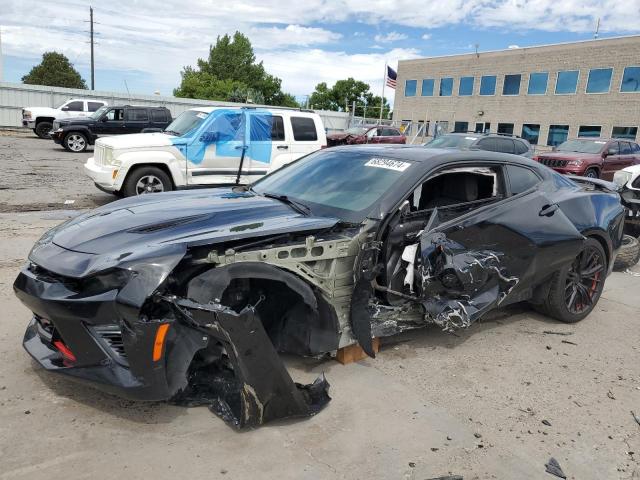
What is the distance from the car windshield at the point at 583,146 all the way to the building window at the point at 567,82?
1969 centimetres

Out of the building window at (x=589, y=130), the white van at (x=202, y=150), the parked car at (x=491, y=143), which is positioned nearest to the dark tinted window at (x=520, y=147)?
the parked car at (x=491, y=143)

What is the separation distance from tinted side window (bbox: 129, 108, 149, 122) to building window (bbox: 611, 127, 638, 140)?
27.6 m

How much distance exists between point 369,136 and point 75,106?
13315 mm

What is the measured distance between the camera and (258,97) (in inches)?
2420

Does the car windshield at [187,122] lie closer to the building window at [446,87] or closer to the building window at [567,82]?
the building window at [567,82]

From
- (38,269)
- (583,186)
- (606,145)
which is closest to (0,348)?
(38,269)

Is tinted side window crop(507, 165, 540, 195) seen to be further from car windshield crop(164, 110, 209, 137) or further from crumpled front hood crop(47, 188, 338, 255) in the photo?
car windshield crop(164, 110, 209, 137)

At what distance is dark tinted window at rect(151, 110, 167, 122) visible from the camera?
18.4 meters

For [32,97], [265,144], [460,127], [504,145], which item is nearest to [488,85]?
Answer: [460,127]

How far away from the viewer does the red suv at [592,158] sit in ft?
48.0

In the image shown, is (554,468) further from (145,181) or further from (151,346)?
(145,181)

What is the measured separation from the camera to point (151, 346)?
2.51 metres

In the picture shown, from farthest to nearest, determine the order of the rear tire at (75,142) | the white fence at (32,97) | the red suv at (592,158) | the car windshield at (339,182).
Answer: the white fence at (32,97) < the rear tire at (75,142) < the red suv at (592,158) < the car windshield at (339,182)

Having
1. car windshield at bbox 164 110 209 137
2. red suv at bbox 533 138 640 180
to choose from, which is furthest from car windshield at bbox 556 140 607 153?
car windshield at bbox 164 110 209 137
